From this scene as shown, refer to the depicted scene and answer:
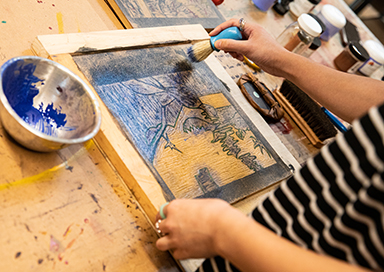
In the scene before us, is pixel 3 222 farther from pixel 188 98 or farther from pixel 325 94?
pixel 325 94

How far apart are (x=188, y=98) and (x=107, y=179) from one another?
0.46 meters

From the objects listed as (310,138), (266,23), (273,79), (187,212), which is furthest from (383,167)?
(266,23)

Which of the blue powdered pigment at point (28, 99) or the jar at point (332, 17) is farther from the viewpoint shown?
the jar at point (332, 17)

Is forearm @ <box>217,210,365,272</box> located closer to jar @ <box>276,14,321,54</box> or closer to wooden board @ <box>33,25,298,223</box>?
wooden board @ <box>33,25,298,223</box>

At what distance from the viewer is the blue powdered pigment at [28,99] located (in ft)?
2.10

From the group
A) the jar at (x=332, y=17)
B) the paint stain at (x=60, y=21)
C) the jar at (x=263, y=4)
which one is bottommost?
the jar at (x=332, y=17)

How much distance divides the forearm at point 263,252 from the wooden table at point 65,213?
0.95ft

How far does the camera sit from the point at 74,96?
2.43 ft

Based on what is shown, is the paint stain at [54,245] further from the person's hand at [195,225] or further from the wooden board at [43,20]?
the wooden board at [43,20]

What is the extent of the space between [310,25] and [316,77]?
0.66 meters

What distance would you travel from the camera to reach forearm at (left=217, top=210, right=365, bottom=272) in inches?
16.9

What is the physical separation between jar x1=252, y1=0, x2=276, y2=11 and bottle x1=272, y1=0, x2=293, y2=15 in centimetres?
12

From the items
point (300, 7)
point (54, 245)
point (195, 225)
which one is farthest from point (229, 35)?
point (300, 7)

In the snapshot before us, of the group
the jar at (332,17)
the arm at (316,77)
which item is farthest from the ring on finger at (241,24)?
the jar at (332,17)
